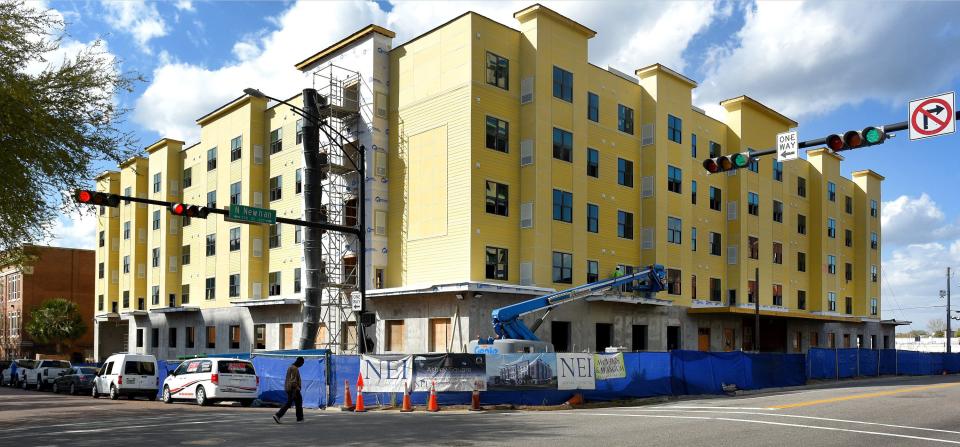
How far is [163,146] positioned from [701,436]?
5300 cm

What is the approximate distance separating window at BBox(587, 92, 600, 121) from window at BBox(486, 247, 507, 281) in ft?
31.0

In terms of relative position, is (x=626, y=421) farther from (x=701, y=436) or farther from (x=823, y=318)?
(x=823, y=318)

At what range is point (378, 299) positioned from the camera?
4084 centimetres

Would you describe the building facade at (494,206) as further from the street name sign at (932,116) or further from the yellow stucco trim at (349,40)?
the street name sign at (932,116)

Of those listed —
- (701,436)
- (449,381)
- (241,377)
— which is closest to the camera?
(701,436)

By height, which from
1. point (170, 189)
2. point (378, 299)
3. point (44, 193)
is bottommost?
point (378, 299)

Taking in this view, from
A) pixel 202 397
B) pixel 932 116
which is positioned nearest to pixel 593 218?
pixel 202 397

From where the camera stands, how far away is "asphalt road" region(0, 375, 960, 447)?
1638cm

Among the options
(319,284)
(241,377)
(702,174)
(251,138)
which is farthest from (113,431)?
(702,174)

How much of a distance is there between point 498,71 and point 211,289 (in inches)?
1052

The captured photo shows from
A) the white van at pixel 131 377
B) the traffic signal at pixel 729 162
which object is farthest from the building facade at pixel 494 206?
the traffic signal at pixel 729 162

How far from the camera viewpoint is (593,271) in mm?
43031

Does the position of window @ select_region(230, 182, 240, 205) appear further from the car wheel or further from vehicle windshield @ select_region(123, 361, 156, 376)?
the car wheel

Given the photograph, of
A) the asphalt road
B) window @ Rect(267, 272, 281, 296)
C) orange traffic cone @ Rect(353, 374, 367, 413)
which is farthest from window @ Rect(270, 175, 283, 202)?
orange traffic cone @ Rect(353, 374, 367, 413)
